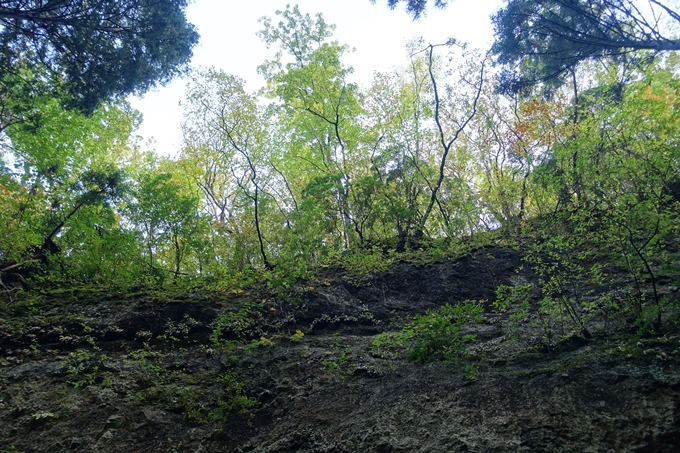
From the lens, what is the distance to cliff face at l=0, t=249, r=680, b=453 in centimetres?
375

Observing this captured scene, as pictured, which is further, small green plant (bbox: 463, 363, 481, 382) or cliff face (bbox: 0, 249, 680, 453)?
small green plant (bbox: 463, 363, 481, 382)

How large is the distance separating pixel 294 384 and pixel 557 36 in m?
8.41

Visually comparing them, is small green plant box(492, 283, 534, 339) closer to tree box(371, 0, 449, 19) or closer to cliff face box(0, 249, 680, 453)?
cliff face box(0, 249, 680, 453)

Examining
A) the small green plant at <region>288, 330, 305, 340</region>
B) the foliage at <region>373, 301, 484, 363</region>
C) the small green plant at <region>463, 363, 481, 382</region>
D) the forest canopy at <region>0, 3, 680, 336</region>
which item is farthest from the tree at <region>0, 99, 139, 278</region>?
the small green plant at <region>463, 363, 481, 382</region>

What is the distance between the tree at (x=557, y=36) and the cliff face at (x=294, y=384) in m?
5.42

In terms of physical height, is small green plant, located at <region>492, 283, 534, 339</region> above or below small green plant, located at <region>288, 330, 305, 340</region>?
below

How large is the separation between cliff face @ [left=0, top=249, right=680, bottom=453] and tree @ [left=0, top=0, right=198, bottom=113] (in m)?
4.44

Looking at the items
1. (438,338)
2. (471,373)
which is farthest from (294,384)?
(471,373)

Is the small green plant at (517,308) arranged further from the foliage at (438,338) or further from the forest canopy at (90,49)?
the forest canopy at (90,49)

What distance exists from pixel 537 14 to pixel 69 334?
10835mm

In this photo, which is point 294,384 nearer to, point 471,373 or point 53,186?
point 471,373

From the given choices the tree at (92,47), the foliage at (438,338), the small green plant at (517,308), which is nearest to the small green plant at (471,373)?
the foliage at (438,338)

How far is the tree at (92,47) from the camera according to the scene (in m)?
7.34

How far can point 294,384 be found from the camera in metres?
5.66
